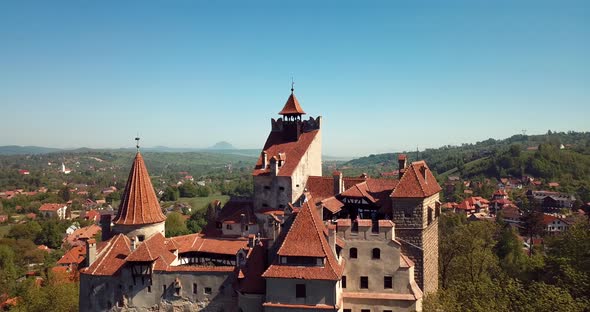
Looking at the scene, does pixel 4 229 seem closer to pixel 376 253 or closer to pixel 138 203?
pixel 138 203

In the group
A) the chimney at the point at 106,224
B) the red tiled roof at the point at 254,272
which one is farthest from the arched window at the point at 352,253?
the chimney at the point at 106,224

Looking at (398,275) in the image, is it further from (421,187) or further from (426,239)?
(421,187)

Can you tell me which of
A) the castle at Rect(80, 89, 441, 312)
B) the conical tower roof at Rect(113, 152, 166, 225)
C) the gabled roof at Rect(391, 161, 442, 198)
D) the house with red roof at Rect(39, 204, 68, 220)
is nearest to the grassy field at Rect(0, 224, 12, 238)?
the house with red roof at Rect(39, 204, 68, 220)

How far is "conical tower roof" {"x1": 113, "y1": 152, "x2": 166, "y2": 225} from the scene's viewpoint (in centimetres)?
4559

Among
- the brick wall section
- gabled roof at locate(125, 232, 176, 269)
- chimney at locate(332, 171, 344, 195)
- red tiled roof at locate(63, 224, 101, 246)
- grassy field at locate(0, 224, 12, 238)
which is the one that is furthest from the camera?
grassy field at locate(0, 224, 12, 238)

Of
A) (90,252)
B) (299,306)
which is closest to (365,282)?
(299,306)

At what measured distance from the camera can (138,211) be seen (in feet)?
151

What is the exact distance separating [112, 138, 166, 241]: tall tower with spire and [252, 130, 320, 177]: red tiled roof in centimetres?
1182

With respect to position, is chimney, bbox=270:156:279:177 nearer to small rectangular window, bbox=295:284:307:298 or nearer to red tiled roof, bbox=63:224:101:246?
small rectangular window, bbox=295:284:307:298

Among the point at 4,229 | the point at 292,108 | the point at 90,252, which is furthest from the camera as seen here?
the point at 4,229

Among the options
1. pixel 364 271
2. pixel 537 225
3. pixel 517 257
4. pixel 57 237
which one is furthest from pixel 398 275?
pixel 57 237

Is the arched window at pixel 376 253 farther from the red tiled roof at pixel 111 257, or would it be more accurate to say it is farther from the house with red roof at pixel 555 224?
the house with red roof at pixel 555 224

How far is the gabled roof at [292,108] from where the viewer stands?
178 feet

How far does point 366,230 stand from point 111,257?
2554 cm
